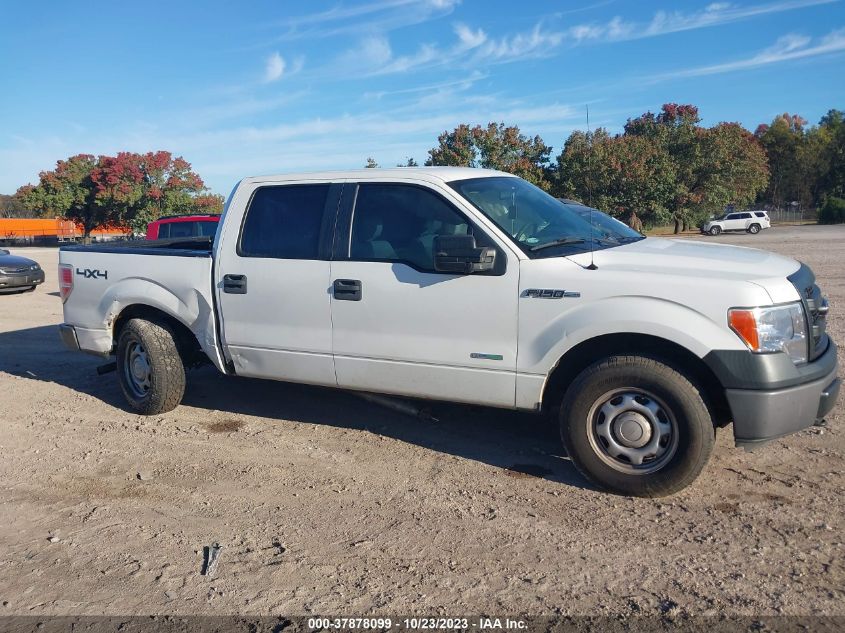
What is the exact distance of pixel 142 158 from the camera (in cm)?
4566

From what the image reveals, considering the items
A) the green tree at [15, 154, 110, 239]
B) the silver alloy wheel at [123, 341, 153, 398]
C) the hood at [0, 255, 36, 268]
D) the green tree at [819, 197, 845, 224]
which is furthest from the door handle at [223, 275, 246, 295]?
the green tree at [819, 197, 845, 224]

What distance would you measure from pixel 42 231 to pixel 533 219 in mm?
65743

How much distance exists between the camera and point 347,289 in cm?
509

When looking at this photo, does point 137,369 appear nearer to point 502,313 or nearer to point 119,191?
point 502,313

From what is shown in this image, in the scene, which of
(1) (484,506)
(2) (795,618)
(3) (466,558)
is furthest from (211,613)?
(2) (795,618)

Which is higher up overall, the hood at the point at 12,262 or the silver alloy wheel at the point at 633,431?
the hood at the point at 12,262

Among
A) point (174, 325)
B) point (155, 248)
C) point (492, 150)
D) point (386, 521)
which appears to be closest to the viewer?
point (386, 521)

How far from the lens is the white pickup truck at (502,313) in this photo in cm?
411

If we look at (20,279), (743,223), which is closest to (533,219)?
(20,279)

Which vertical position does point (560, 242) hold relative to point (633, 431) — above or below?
above

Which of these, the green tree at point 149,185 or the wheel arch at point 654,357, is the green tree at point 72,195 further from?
the wheel arch at point 654,357

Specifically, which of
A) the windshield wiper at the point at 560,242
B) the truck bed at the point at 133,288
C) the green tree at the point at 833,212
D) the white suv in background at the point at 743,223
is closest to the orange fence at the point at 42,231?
the white suv in background at the point at 743,223

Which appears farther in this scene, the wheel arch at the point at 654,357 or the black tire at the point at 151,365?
the black tire at the point at 151,365

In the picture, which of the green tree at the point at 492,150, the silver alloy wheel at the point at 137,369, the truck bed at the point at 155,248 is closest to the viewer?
the truck bed at the point at 155,248
